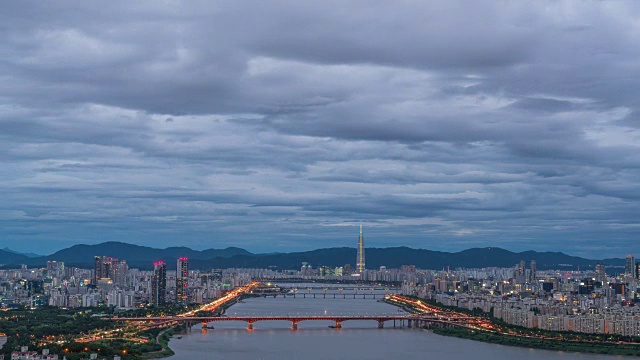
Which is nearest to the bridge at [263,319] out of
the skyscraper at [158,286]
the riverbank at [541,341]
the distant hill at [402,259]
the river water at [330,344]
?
the river water at [330,344]

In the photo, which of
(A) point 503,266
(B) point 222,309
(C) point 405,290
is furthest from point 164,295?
(A) point 503,266

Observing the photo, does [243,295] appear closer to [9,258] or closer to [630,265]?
[630,265]

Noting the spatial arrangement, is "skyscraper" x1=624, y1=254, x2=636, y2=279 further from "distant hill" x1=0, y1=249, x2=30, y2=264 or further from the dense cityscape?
"distant hill" x1=0, y1=249, x2=30, y2=264

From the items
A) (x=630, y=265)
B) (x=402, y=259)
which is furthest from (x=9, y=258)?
(x=630, y=265)

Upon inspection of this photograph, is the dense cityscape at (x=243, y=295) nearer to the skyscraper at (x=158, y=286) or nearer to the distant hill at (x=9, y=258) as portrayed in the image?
the skyscraper at (x=158, y=286)

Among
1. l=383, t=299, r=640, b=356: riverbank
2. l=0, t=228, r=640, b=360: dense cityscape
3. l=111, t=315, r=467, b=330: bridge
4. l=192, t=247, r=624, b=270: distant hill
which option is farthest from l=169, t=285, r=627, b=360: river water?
l=192, t=247, r=624, b=270: distant hill
